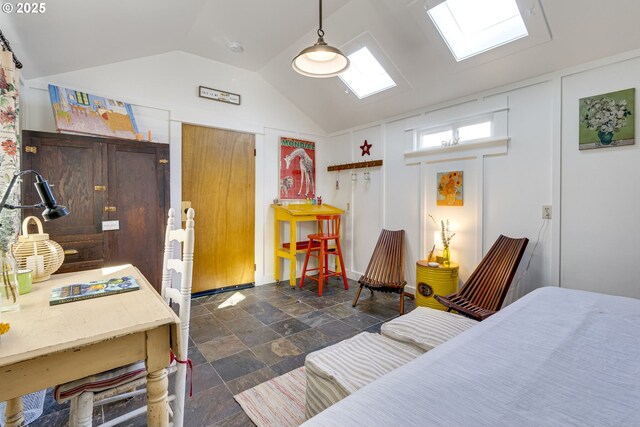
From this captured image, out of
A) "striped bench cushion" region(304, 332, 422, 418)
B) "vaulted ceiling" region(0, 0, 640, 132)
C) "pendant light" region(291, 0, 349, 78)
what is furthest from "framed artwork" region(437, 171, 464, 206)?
"striped bench cushion" region(304, 332, 422, 418)

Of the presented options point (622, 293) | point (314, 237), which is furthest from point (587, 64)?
point (314, 237)

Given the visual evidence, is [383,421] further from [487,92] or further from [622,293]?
[487,92]

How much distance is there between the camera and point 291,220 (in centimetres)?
404

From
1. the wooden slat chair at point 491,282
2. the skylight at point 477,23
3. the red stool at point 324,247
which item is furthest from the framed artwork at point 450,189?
the red stool at point 324,247

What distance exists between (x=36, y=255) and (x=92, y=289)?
39 cm

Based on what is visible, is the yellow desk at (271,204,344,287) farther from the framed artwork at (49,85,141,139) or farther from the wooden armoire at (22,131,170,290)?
the framed artwork at (49,85,141,139)

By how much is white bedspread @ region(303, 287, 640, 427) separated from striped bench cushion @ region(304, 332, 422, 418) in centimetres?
41

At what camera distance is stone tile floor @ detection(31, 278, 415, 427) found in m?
1.77

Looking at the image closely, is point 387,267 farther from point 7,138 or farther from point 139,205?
point 7,138

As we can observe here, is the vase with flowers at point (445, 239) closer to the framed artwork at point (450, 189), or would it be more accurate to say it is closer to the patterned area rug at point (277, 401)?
the framed artwork at point (450, 189)

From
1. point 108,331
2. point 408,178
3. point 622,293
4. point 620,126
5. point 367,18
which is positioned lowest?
point 622,293

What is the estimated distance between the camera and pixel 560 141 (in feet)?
8.46

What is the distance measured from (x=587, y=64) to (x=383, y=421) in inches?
124

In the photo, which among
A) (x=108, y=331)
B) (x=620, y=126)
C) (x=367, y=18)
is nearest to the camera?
(x=108, y=331)
